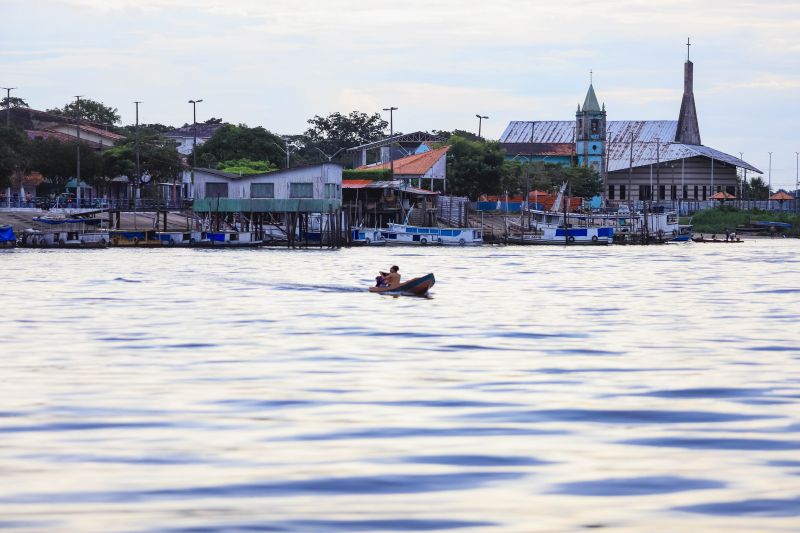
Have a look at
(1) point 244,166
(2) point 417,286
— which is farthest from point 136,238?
(2) point 417,286

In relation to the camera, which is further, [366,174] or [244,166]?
[244,166]

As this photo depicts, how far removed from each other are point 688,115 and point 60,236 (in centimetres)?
10630

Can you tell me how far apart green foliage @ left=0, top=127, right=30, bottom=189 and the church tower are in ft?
280

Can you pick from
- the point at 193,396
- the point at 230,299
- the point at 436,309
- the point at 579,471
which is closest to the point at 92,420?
the point at 193,396

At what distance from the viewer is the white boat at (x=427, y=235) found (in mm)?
104625

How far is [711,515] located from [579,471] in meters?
2.26

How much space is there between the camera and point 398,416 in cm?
1769

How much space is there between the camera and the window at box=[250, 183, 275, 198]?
100312 millimetres

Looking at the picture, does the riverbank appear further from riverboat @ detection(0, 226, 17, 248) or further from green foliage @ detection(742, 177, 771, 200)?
green foliage @ detection(742, 177, 771, 200)

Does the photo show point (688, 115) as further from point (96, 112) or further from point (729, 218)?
point (96, 112)

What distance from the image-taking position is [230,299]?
43688 millimetres

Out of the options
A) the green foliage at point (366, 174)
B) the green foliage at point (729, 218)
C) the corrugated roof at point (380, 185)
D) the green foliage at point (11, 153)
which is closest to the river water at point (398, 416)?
the green foliage at point (11, 153)

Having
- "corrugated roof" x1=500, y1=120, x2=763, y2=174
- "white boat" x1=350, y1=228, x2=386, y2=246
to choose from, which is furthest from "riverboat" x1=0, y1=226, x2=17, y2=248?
"corrugated roof" x1=500, y1=120, x2=763, y2=174

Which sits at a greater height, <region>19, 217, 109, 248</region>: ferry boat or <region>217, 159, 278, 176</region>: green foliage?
<region>217, 159, 278, 176</region>: green foliage
